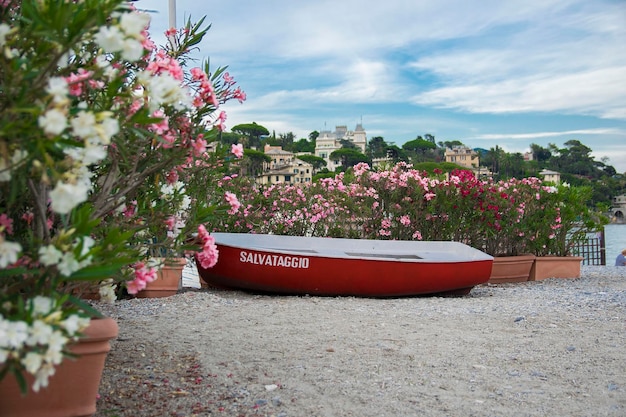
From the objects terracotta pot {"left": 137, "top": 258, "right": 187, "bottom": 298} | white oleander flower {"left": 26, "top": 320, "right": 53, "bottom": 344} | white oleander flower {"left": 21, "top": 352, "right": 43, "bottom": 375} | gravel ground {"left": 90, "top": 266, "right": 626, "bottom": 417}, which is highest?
white oleander flower {"left": 26, "top": 320, "right": 53, "bottom": 344}

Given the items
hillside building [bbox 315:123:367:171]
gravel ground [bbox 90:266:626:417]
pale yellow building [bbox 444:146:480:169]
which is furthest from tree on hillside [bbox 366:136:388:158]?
gravel ground [bbox 90:266:626:417]

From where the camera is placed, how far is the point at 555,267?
35.2 ft

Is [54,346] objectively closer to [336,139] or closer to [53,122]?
[53,122]

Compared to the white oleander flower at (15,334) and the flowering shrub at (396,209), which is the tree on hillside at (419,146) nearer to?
the flowering shrub at (396,209)

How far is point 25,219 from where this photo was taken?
2.75 metres

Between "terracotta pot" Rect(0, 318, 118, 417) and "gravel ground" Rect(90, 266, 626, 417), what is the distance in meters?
0.59

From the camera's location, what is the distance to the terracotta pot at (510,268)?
32.7ft

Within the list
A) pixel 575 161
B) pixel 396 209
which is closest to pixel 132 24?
pixel 396 209

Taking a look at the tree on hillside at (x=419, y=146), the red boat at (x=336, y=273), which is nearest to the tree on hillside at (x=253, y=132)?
the tree on hillside at (x=419, y=146)

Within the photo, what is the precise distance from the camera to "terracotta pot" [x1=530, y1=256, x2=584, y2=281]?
414 inches

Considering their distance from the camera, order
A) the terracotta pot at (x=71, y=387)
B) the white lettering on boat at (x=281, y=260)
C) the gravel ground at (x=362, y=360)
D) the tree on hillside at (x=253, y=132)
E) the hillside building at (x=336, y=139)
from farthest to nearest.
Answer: the hillside building at (x=336, y=139)
the tree on hillside at (x=253, y=132)
the white lettering on boat at (x=281, y=260)
the gravel ground at (x=362, y=360)
the terracotta pot at (x=71, y=387)

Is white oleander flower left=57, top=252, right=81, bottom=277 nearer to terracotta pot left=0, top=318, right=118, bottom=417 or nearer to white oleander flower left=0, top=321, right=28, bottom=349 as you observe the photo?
white oleander flower left=0, top=321, right=28, bottom=349

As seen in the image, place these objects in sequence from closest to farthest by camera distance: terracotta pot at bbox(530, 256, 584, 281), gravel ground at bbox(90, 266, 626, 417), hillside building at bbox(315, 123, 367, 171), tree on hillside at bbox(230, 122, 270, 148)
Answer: gravel ground at bbox(90, 266, 626, 417), terracotta pot at bbox(530, 256, 584, 281), tree on hillside at bbox(230, 122, 270, 148), hillside building at bbox(315, 123, 367, 171)

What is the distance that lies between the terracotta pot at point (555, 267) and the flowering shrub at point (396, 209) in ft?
0.94
